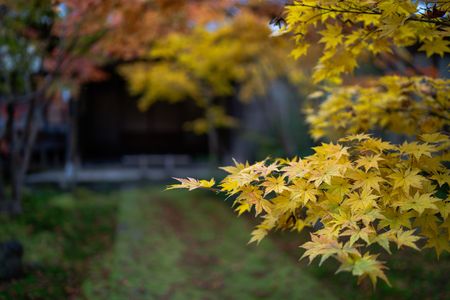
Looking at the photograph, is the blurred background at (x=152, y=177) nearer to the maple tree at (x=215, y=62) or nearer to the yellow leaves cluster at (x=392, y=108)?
the maple tree at (x=215, y=62)

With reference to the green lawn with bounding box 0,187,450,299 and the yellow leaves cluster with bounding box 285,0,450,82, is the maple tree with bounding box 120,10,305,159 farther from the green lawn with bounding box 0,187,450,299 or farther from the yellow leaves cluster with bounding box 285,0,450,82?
the yellow leaves cluster with bounding box 285,0,450,82

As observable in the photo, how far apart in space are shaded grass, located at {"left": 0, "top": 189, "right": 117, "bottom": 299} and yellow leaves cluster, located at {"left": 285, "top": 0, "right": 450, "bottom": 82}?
392 cm

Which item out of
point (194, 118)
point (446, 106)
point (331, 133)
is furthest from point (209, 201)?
point (446, 106)

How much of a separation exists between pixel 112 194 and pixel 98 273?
5803 millimetres

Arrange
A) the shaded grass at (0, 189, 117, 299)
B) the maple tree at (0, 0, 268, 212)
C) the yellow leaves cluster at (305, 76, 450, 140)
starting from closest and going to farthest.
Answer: the yellow leaves cluster at (305, 76, 450, 140)
the shaded grass at (0, 189, 117, 299)
the maple tree at (0, 0, 268, 212)

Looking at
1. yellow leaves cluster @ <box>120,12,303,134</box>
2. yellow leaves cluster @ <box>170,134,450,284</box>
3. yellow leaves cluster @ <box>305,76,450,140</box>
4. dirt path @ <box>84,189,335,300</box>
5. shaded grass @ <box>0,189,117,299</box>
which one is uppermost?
yellow leaves cluster @ <box>120,12,303,134</box>

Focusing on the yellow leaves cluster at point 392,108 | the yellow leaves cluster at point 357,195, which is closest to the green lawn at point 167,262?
the yellow leaves cluster at point 392,108

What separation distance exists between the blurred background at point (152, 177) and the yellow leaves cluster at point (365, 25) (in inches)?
12.0

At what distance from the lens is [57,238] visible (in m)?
6.85

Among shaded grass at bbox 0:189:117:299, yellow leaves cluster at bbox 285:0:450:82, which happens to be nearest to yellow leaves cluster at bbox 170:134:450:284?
yellow leaves cluster at bbox 285:0:450:82

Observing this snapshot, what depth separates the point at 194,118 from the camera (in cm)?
1644

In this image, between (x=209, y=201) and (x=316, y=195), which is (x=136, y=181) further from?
(x=316, y=195)

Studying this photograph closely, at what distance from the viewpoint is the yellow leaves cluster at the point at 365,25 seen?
2516mm

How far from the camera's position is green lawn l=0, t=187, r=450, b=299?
5.28 meters
